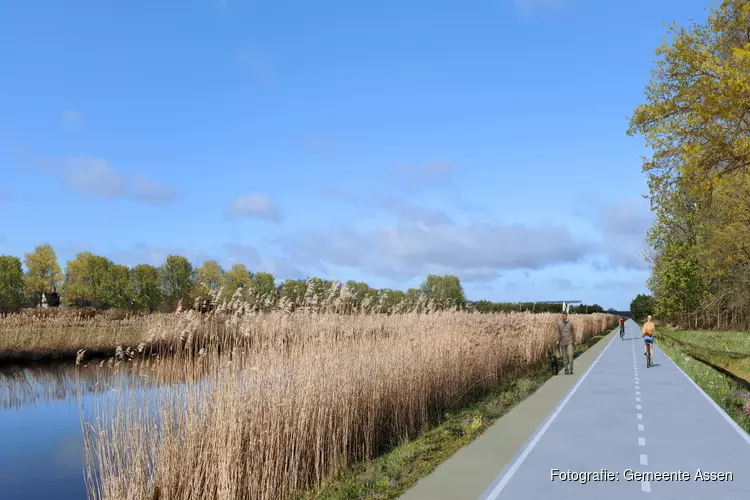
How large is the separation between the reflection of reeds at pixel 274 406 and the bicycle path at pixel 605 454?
6.49ft

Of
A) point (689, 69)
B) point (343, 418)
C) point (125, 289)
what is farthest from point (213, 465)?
point (125, 289)

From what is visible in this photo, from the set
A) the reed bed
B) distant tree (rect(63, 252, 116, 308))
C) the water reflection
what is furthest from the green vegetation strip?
distant tree (rect(63, 252, 116, 308))

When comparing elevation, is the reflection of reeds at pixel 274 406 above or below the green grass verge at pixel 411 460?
above

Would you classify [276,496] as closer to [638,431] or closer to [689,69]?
[638,431]

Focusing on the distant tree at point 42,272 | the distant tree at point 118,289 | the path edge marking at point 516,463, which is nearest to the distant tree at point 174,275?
the distant tree at point 118,289

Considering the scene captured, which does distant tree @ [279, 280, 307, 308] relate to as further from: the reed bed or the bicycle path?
the reed bed

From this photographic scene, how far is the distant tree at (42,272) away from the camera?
92312 millimetres

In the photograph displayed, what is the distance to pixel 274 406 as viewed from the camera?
8844mm

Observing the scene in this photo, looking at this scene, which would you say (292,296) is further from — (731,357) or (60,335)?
(731,357)

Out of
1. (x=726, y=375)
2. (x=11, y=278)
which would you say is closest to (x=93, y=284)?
(x=11, y=278)

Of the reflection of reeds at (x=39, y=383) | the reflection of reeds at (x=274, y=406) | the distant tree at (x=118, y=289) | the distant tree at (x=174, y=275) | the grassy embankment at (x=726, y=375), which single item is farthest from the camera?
the distant tree at (x=174, y=275)

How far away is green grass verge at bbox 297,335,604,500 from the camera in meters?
8.59

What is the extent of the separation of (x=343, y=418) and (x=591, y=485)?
4178 mm

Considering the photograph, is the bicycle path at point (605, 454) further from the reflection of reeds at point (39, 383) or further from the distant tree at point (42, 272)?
the distant tree at point (42, 272)
